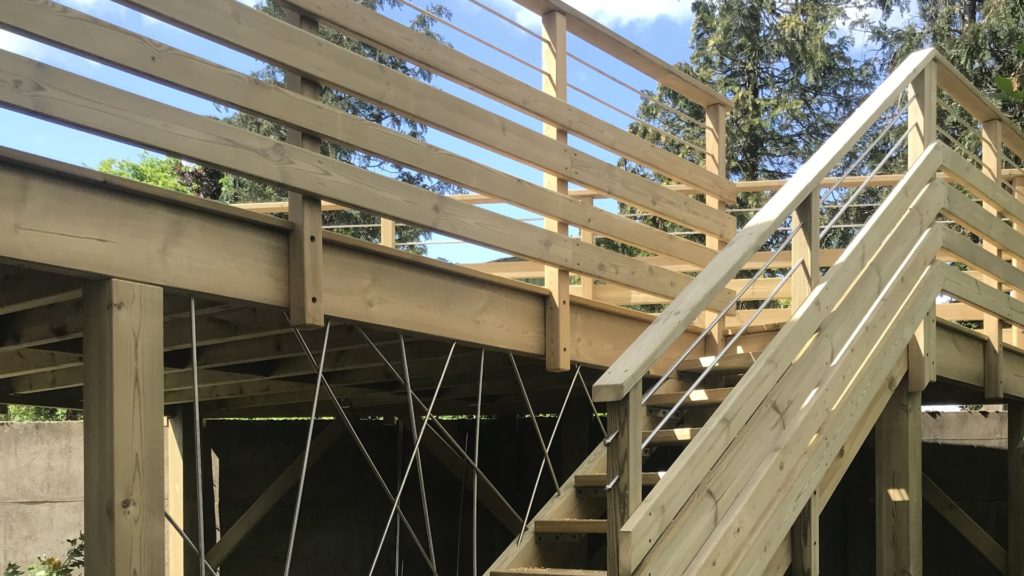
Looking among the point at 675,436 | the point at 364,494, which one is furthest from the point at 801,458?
the point at 364,494

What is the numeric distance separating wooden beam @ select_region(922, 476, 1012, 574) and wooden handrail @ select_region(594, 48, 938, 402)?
9.00ft

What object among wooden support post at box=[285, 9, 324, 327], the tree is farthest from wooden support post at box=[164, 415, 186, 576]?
the tree

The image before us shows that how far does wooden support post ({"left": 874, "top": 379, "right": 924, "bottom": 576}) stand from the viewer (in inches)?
179

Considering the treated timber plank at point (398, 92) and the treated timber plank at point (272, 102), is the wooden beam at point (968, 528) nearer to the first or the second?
the treated timber plank at point (398, 92)

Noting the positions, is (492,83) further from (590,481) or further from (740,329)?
(590,481)

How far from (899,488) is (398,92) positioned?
8.78 feet

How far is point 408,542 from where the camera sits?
8477 mm

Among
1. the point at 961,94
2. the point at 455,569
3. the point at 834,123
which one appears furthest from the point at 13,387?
the point at 834,123

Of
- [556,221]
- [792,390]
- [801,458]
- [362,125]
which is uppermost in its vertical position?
[362,125]

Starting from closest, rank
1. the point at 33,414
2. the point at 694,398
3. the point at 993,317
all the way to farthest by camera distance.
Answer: the point at 694,398, the point at 993,317, the point at 33,414

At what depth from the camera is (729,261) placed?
3346 mm

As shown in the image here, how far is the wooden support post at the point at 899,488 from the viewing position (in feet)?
14.9

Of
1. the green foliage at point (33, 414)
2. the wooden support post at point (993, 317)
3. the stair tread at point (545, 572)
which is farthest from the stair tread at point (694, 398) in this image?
the green foliage at point (33, 414)

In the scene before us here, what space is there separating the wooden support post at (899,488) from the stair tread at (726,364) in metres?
0.65
